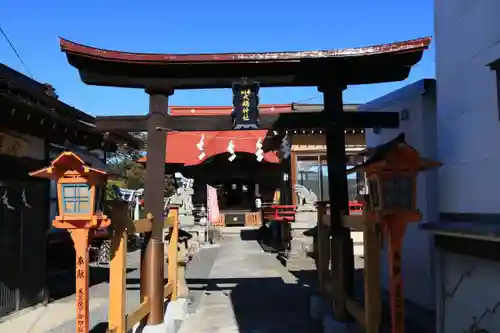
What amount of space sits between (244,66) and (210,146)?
623 inches

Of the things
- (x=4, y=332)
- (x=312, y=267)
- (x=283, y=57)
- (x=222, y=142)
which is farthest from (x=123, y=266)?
(x=222, y=142)

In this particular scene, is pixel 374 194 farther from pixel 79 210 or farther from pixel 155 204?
pixel 155 204

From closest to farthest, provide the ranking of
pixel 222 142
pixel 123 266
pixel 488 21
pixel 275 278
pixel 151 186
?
pixel 488 21 < pixel 123 266 < pixel 151 186 < pixel 275 278 < pixel 222 142

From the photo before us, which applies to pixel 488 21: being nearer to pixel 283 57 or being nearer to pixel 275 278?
pixel 283 57

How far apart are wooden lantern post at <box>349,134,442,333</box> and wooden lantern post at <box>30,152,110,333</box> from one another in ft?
8.94

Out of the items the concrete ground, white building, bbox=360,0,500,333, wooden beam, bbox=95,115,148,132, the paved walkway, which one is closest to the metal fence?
the concrete ground

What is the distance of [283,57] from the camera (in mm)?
7461

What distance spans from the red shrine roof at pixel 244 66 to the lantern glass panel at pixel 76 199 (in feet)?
10.6

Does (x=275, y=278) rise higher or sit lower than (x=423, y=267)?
lower

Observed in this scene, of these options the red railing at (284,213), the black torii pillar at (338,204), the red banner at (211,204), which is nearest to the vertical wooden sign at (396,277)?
the black torii pillar at (338,204)

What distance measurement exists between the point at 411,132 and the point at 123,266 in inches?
226

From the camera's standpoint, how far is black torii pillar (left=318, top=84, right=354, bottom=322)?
6.95 m

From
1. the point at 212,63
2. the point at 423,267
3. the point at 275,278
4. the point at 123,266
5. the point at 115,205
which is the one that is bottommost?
the point at 275,278

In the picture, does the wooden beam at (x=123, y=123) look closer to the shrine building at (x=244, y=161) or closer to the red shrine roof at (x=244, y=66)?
the red shrine roof at (x=244, y=66)
